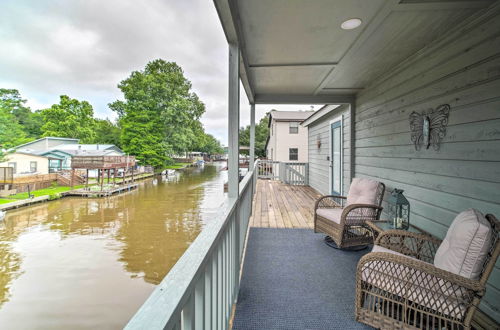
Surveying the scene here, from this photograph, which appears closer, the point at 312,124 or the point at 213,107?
the point at 312,124

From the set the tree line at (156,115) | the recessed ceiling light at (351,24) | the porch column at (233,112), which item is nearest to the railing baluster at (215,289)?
the porch column at (233,112)

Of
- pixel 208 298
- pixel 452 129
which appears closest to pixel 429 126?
pixel 452 129

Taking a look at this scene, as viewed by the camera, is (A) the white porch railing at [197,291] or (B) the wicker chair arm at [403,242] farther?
(B) the wicker chair arm at [403,242]

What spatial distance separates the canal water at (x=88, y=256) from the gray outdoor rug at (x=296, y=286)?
9.71 ft

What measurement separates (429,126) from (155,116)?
1083 inches

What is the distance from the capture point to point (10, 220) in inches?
562

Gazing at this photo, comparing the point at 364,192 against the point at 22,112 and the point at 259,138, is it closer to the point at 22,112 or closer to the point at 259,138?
the point at 259,138

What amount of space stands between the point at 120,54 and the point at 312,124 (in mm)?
27816

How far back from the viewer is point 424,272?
1435mm

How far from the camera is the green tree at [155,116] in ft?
86.6

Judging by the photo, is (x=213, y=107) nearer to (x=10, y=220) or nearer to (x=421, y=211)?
(x=10, y=220)

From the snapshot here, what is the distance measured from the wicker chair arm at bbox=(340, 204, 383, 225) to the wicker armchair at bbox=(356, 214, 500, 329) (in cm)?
114

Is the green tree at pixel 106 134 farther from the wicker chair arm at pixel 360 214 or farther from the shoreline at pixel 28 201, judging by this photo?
the wicker chair arm at pixel 360 214

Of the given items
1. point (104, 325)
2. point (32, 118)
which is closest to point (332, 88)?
point (104, 325)
